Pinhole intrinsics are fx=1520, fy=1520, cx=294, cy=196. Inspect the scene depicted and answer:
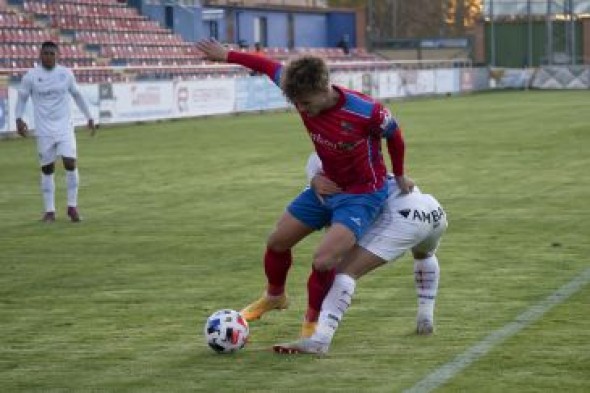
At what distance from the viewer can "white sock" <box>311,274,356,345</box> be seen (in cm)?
852

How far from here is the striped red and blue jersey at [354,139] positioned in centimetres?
866

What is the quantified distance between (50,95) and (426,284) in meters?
8.66

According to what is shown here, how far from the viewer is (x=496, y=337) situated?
9062 mm

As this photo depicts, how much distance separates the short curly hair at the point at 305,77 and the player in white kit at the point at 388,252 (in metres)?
0.76

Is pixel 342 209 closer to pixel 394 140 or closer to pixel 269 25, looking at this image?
pixel 394 140

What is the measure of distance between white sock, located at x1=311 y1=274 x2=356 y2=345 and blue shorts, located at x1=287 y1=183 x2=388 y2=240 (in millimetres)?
313

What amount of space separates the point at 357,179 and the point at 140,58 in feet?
119

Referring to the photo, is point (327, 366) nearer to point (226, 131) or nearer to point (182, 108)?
point (226, 131)

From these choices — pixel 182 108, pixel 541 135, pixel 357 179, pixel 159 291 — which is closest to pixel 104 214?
pixel 159 291

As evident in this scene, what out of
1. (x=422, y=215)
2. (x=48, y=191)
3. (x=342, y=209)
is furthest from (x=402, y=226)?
(x=48, y=191)

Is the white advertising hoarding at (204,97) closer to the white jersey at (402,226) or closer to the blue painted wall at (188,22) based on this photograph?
the blue painted wall at (188,22)

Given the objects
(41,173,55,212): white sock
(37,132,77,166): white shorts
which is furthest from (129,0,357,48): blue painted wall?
(41,173,55,212): white sock

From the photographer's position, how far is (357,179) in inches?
349

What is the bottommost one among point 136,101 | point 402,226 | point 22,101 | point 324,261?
point 136,101
